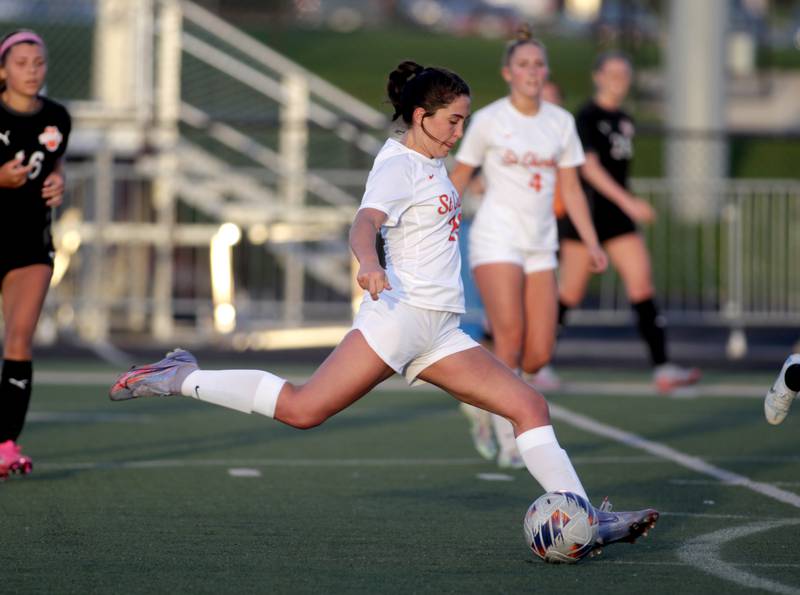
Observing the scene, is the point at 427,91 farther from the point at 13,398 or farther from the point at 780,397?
the point at 13,398

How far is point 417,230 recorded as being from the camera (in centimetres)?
627

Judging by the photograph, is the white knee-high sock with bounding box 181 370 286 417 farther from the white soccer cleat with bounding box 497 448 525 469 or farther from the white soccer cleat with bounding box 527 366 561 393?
the white soccer cleat with bounding box 527 366 561 393

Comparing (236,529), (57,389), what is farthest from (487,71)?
(236,529)

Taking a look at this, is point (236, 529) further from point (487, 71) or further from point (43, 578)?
point (487, 71)

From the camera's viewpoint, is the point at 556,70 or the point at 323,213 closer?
the point at 323,213

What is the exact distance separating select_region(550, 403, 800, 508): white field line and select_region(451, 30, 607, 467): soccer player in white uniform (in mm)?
1095

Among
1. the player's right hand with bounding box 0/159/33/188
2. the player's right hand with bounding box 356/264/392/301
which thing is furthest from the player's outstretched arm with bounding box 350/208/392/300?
the player's right hand with bounding box 0/159/33/188

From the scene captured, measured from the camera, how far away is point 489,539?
6691mm

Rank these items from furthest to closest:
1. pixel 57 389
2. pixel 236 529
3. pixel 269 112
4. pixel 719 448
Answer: pixel 269 112, pixel 57 389, pixel 719 448, pixel 236 529

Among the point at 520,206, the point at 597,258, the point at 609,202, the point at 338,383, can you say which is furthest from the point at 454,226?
the point at 609,202

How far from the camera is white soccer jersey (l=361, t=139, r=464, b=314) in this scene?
20.4ft

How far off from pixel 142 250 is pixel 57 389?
5827mm

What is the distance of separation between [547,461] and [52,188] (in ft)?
11.1

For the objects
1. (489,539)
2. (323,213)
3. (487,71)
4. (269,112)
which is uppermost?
(487,71)
